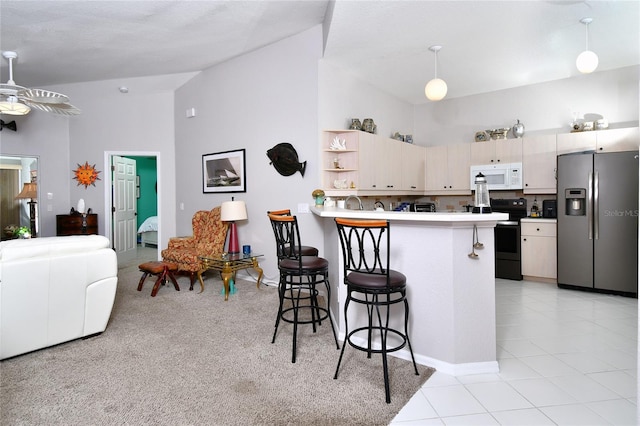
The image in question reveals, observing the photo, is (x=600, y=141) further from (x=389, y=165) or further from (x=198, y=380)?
(x=198, y=380)

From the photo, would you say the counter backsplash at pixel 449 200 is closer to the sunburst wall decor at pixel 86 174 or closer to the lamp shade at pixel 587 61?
the lamp shade at pixel 587 61

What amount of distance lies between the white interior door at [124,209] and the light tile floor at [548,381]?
617 cm

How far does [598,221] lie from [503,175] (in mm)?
1310

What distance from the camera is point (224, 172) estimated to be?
17.5 feet

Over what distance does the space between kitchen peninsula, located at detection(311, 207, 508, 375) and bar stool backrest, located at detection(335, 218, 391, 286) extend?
0.23 m

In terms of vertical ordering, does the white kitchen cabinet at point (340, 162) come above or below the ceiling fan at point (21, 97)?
below

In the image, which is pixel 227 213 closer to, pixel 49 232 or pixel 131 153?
pixel 131 153

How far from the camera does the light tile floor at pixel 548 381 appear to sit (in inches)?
77.1

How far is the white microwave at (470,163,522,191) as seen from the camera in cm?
512

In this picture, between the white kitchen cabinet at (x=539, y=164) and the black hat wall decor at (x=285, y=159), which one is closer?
the black hat wall decor at (x=285, y=159)

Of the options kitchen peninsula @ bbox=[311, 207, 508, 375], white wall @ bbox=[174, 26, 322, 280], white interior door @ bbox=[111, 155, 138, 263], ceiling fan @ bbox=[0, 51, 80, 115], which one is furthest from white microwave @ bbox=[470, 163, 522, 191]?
white interior door @ bbox=[111, 155, 138, 263]

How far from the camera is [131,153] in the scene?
619cm

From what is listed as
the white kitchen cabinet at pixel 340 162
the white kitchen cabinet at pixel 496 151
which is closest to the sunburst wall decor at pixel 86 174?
the white kitchen cabinet at pixel 340 162

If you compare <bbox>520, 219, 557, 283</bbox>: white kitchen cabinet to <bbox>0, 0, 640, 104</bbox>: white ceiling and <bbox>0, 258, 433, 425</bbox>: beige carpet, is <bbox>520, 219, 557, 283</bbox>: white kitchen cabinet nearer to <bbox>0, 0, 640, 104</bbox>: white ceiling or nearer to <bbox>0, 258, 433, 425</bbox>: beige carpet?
<bbox>0, 0, 640, 104</bbox>: white ceiling
